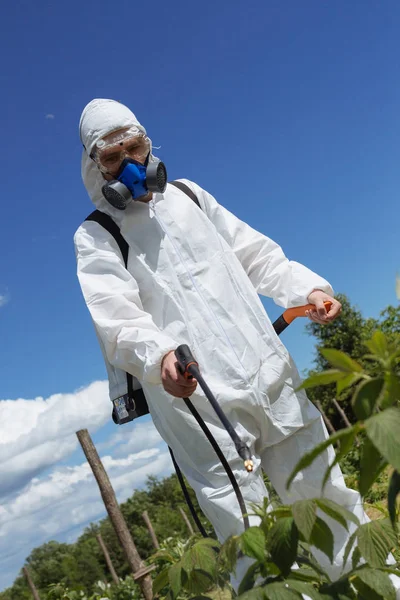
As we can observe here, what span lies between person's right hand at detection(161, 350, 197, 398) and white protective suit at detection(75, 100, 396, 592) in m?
0.04

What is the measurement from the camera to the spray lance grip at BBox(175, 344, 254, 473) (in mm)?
1767

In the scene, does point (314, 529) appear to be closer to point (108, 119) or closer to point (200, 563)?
point (200, 563)

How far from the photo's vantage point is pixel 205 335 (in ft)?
7.27

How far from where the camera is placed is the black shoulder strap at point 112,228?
245cm

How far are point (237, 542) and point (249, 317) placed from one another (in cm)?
111

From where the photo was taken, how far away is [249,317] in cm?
232

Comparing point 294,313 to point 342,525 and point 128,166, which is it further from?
point 342,525

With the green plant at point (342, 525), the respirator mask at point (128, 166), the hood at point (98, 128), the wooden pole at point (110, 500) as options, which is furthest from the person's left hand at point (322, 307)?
the wooden pole at point (110, 500)

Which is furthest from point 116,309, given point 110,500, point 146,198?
point 110,500

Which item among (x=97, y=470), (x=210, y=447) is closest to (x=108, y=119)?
(x=210, y=447)

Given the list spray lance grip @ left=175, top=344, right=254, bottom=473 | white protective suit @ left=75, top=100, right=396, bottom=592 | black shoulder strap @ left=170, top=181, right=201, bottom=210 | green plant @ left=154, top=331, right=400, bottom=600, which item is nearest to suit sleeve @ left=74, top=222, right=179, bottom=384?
white protective suit @ left=75, top=100, right=396, bottom=592

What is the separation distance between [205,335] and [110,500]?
516cm

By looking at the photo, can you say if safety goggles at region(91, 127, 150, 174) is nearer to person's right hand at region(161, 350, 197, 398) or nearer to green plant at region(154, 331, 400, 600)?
person's right hand at region(161, 350, 197, 398)

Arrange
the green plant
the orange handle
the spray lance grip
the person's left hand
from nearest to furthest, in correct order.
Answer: the green plant, the spray lance grip, the person's left hand, the orange handle
